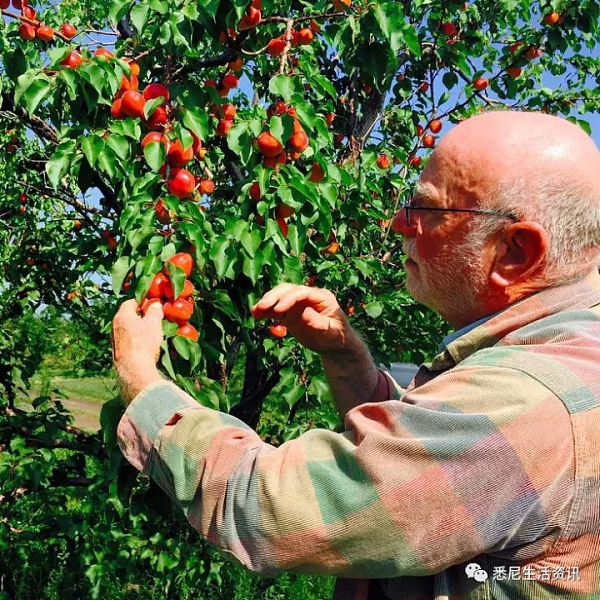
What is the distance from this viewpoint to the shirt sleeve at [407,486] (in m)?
0.91

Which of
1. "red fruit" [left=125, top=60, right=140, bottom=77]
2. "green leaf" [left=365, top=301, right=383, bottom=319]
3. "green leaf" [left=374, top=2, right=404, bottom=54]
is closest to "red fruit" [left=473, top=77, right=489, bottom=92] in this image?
"green leaf" [left=365, top=301, right=383, bottom=319]

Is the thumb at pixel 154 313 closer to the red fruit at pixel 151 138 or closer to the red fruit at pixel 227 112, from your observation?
the red fruit at pixel 151 138

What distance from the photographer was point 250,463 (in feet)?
3.26

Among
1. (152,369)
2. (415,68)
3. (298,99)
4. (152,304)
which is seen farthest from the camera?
(415,68)

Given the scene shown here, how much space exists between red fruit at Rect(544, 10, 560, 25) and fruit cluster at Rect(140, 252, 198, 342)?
253 cm

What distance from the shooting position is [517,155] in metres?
1.14

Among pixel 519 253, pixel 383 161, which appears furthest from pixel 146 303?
pixel 383 161

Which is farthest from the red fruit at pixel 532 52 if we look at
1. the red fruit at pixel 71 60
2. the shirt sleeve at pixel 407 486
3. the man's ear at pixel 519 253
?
the shirt sleeve at pixel 407 486

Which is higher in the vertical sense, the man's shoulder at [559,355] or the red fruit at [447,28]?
the red fruit at [447,28]

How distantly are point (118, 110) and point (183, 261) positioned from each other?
59 centimetres

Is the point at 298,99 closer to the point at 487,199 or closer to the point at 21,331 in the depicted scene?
the point at 487,199

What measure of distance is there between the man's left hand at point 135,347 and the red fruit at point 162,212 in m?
0.33

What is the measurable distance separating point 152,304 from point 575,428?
37.4 inches

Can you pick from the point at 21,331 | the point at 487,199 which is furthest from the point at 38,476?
the point at 487,199
